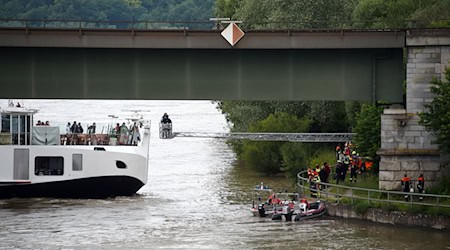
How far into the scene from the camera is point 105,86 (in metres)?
55.4

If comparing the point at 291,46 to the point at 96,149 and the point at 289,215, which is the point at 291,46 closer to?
the point at 289,215

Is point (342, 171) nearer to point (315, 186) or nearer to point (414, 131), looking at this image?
point (315, 186)

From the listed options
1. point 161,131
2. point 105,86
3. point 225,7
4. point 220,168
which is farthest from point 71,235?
point 225,7

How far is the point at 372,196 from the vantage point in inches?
2186

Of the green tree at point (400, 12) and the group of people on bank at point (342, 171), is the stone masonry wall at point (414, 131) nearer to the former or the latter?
Answer: the group of people on bank at point (342, 171)

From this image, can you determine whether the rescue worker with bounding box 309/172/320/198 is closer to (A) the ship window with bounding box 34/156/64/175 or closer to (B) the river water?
(B) the river water

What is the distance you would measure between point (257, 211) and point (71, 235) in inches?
315

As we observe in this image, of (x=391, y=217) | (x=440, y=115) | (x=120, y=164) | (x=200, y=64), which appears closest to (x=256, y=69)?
(x=200, y=64)

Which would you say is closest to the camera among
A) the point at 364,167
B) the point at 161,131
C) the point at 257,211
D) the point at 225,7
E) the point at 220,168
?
the point at 257,211

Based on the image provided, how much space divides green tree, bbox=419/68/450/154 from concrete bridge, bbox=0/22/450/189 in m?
1.16

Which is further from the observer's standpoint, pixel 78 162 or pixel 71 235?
pixel 78 162

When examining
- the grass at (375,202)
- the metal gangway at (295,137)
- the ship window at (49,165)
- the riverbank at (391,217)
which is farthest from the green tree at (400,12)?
the ship window at (49,165)

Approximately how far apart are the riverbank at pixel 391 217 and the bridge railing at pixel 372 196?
35cm

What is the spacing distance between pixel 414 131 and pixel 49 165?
18.4 m
